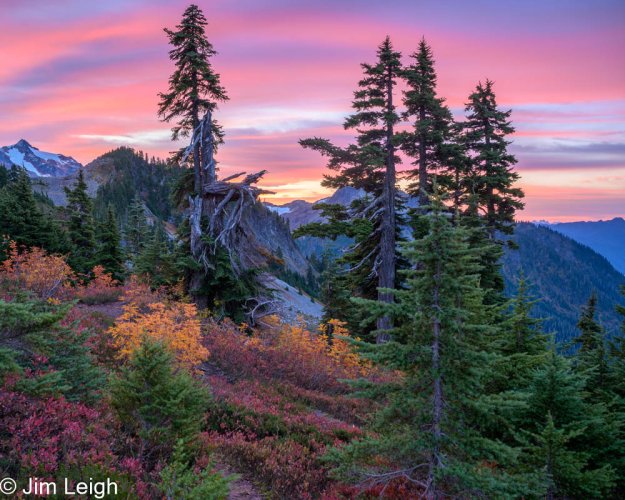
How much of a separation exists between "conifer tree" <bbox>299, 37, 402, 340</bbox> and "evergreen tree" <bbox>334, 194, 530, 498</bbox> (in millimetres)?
11908

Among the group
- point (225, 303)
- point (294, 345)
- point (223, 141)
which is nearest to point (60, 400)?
point (294, 345)

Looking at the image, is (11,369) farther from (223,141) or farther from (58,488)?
(223,141)

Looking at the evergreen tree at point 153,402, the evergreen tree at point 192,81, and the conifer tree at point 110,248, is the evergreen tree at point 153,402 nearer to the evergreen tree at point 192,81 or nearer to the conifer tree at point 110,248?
the evergreen tree at point 192,81

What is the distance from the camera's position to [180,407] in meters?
6.84

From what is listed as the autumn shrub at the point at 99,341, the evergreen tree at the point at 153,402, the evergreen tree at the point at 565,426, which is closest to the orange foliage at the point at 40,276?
the autumn shrub at the point at 99,341

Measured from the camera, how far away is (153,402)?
266 inches

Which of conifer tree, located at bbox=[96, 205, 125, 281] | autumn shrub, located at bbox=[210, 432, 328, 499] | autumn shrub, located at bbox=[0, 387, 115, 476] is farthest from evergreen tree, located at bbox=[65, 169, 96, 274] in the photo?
autumn shrub, located at bbox=[0, 387, 115, 476]

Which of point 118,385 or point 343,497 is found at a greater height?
point 118,385

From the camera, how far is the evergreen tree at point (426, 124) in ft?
66.3

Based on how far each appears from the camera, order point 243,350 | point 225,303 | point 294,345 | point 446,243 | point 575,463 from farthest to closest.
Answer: point 225,303, point 294,345, point 243,350, point 575,463, point 446,243

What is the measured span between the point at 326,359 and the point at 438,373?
36.9ft

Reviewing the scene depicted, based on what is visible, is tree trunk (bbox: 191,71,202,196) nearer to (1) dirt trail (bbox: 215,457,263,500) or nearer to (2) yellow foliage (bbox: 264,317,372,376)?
(2) yellow foliage (bbox: 264,317,372,376)

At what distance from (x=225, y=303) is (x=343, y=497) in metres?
14.6

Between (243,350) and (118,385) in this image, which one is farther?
(243,350)
